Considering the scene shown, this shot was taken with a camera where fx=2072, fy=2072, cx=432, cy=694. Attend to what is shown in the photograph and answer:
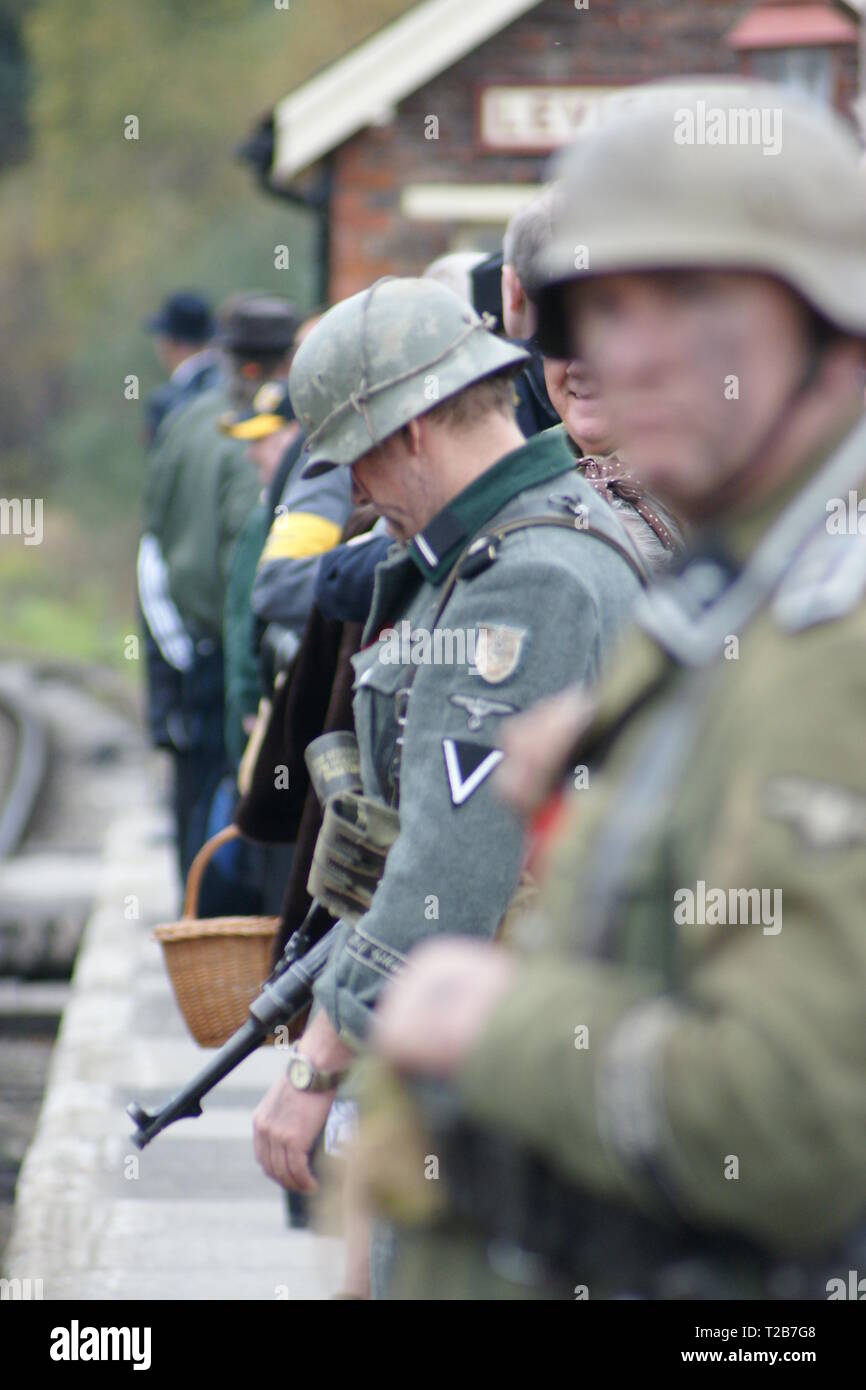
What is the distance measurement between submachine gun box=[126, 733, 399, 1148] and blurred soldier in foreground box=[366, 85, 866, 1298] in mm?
1438

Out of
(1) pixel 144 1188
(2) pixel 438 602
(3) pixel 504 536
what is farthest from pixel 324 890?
(1) pixel 144 1188

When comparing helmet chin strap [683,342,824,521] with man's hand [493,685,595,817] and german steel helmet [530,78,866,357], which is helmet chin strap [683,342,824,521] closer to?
german steel helmet [530,78,866,357]

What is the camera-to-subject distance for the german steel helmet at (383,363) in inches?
115

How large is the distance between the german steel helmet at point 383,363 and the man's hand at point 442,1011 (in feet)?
4.90

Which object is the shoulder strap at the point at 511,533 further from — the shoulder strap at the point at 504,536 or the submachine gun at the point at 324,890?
the submachine gun at the point at 324,890

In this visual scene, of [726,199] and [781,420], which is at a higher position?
[726,199]

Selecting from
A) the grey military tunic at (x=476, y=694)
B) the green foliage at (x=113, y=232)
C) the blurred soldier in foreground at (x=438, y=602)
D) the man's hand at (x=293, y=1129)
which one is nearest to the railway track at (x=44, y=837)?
the man's hand at (x=293, y=1129)

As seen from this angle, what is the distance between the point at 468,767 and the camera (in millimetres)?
2711

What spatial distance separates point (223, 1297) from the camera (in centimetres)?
475

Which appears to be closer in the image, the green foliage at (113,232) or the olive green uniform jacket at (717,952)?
the olive green uniform jacket at (717,952)

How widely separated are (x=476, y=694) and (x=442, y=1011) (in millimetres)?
1249

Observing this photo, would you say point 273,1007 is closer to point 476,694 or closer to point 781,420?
point 476,694

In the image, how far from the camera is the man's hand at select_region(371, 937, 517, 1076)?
1487mm
